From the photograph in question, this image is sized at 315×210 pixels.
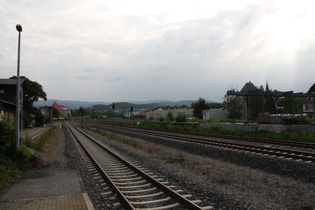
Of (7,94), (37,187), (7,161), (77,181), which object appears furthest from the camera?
(7,94)

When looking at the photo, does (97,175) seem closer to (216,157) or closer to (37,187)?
(37,187)

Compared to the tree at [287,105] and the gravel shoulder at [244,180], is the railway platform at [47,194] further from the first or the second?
the tree at [287,105]

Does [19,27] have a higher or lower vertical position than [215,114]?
higher

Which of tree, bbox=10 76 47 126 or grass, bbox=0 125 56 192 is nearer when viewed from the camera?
grass, bbox=0 125 56 192

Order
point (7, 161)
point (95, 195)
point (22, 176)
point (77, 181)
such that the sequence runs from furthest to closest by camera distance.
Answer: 1. point (7, 161)
2. point (22, 176)
3. point (77, 181)
4. point (95, 195)

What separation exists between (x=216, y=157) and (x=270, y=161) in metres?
3.19

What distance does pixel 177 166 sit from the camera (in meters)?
11.1

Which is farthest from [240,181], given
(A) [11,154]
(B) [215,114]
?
(B) [215,114]

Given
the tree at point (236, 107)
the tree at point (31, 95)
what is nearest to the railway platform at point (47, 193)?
the tree at point (31, 95)

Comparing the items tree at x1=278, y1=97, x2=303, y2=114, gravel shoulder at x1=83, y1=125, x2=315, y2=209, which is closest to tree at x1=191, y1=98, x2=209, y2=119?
tree at x1=278, y1=97, x2=303, y2=114

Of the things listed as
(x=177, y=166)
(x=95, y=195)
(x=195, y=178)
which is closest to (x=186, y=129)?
(x=177, y=166)

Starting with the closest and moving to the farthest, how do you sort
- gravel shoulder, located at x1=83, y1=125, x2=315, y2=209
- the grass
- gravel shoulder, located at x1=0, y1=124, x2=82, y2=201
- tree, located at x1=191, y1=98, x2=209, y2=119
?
gravel shoulder, located at x1=83, y1=125, x2=315, y2=209 → gravel shoulder, located at x1=0, y1=124, x2=82, y2=201 → the grass → tree, located at x1=191, y1=98, x2=209, y2=119

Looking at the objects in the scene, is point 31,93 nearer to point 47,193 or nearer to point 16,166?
point 16,166

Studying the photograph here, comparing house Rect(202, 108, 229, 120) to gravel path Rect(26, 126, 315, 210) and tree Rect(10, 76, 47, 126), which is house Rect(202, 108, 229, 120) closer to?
tree Rect(10, 76, 47, 126)
